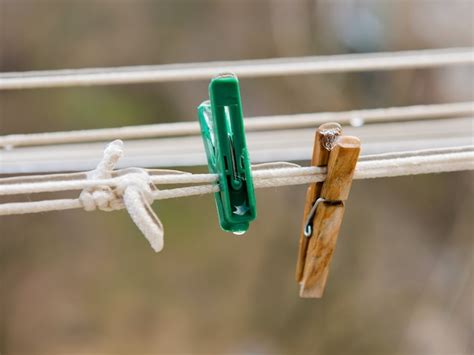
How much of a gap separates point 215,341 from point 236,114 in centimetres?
164

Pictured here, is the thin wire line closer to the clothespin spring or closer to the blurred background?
the clothespin spring

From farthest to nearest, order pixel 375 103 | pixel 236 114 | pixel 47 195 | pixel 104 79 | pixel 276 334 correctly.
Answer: pixel 375 103 → pixel 276 334 → pixel 47 195 → pixel 104 79 → pixel 236 114

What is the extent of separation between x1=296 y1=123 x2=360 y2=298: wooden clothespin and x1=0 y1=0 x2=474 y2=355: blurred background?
1.46 m

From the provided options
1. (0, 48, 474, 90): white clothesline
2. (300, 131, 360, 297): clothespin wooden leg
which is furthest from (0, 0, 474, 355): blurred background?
(300, 131, 360, 297): clothespin wooden leg

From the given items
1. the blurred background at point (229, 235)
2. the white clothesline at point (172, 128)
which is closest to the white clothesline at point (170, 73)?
the white clothesline at point (172, 128)

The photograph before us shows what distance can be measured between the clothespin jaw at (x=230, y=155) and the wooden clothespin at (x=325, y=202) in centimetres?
6

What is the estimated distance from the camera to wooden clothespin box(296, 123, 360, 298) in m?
0.35

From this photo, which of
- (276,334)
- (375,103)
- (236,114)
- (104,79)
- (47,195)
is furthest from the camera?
(375,103)

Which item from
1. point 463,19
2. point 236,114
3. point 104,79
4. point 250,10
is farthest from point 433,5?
point 236,114

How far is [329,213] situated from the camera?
0.38 m

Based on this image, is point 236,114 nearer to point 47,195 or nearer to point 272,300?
point 47,195

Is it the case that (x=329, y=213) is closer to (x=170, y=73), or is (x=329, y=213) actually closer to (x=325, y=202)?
(x=325, y=202)

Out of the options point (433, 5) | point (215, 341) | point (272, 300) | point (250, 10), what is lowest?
point (215, 341)

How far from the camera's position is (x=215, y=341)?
1836mm
